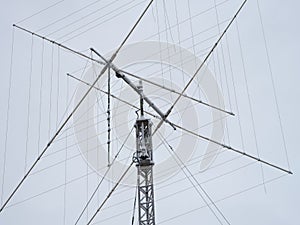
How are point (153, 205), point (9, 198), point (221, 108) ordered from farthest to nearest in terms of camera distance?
point (221, 108) → point (153, 205) → point (9, 198)

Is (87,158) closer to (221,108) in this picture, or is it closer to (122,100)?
(122,100)

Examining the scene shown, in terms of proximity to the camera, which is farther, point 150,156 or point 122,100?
point 122,100

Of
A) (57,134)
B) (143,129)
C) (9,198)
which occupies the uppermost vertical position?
(143,129)

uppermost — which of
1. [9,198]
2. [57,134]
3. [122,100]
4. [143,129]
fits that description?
[122,100]

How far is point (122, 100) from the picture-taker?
78.3 ft

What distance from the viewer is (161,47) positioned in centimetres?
2252

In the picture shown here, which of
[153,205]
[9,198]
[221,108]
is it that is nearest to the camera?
[9,198]

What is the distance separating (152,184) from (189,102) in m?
3.82

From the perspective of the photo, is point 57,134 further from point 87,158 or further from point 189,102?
point 189,102

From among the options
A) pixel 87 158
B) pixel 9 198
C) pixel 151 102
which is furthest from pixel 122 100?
pixel 9 198

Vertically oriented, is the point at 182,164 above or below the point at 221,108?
below

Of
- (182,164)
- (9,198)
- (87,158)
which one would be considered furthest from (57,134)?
(182,164)

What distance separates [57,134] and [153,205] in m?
5.31

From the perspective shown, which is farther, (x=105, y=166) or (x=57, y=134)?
(x=105, y=166)
